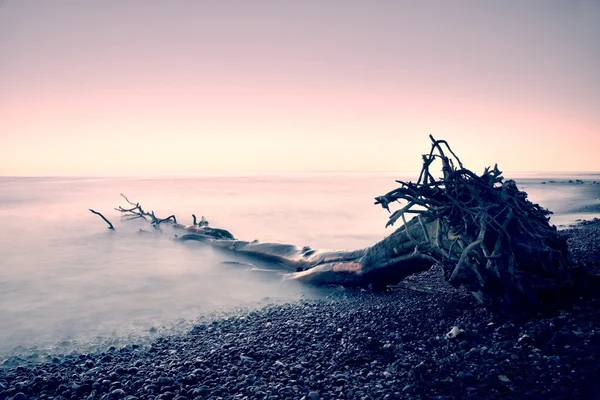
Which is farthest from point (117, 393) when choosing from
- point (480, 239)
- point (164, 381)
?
point (480, 239)

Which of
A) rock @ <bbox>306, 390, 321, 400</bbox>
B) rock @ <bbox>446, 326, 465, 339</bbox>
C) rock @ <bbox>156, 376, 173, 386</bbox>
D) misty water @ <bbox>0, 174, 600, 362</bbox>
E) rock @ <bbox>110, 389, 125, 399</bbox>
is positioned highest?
rock @ <bbox>446, 326, 465, 339</bbox>

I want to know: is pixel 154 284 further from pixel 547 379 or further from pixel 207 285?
pixel 547 379

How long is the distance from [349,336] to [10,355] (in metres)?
5.39

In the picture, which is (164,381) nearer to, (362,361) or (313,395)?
(313,395)

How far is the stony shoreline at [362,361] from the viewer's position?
12.3 feet

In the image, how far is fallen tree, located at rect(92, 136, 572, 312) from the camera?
17.1ft

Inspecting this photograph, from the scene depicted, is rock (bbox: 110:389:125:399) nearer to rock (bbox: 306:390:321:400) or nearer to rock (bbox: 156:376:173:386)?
rock (bbox: 156:376:173:386)

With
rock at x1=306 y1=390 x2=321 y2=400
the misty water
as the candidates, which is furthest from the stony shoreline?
the misty water

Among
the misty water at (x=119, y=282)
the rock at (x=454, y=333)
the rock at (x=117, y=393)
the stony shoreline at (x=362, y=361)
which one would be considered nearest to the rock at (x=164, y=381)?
the stony shoreline at (x=362, y=361)

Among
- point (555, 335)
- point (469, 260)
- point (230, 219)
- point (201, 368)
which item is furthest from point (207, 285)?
point (230, 219)

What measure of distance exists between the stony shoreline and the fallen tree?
456mm

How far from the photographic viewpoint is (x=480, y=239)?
5.06m

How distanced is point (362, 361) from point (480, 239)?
7.46 ft

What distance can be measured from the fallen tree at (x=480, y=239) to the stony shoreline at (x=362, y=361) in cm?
46
